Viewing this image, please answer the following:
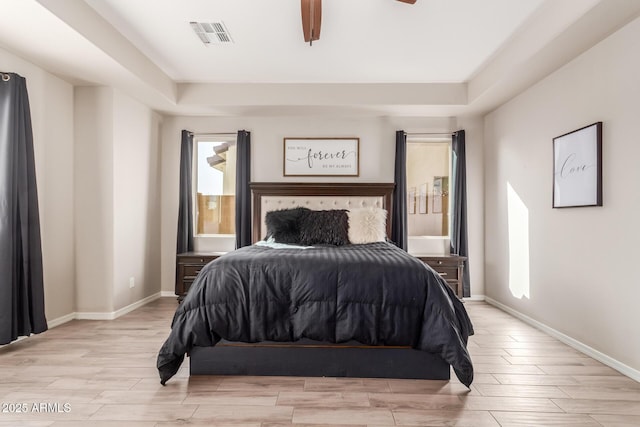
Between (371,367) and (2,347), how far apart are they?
2.90 meters

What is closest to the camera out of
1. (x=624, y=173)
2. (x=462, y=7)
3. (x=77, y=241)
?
(x=624, y=173)

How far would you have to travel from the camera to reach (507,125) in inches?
165

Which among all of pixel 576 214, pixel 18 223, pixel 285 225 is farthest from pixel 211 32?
pixel 576 214

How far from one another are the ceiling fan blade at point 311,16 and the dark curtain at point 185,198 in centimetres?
286

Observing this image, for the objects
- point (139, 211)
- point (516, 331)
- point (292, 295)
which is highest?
point (139, 211)

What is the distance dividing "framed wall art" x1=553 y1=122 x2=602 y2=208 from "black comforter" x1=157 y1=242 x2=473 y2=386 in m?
1.51

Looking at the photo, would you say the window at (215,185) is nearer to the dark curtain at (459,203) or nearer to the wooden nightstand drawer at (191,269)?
the wooden nightstand drawer at (191,269)

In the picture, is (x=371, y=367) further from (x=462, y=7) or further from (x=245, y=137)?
(x=245, y=137)

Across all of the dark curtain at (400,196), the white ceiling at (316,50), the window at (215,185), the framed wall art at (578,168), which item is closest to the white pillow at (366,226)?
the dark curtain at (400,196)

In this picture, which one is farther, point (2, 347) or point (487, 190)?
point (487, 190)

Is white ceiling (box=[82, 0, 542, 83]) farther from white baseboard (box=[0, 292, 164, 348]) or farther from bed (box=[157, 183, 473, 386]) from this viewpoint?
white baseboard (box=[0, 292, 164, 348])

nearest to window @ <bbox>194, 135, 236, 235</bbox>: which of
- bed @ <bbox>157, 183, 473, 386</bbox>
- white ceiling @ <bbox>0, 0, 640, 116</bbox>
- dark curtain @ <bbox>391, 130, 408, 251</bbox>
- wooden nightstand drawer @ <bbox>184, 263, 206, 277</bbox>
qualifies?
white ceiling @ <bbox>0, 0, 640, 116</bbox>

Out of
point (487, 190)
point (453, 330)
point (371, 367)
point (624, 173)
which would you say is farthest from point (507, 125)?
point (371, 367)

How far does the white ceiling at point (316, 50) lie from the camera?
2680 millimetres
